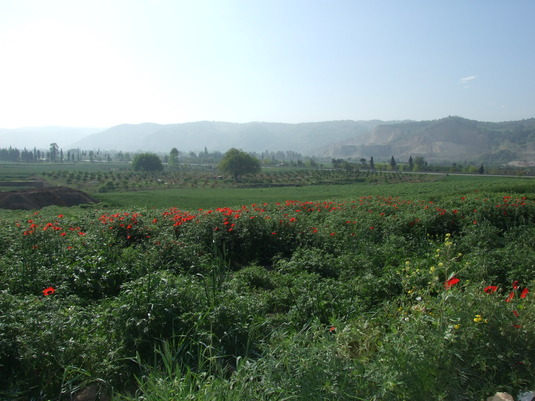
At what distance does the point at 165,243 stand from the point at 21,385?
3364 mm

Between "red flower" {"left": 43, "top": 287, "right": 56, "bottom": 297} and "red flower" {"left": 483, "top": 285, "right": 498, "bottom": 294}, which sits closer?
"red flower" {"left": 483, "top": 285, "right": 498, "bottom": 294}

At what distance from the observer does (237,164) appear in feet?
267

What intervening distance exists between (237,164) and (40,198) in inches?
2058

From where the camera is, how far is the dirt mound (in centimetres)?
2802

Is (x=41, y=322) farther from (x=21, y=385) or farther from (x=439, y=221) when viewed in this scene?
(x=439, y=221)

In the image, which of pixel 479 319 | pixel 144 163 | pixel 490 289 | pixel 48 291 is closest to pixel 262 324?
pixel 479 319

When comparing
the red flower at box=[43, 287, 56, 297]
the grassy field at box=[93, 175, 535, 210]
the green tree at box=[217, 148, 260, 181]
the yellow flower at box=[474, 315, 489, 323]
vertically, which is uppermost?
the green tree at box=[217, 148, 260, 181]

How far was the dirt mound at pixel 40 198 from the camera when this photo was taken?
28.0 m

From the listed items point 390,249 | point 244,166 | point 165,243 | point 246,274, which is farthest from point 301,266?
point 244,166

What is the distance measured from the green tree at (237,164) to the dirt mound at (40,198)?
46960 millimetres

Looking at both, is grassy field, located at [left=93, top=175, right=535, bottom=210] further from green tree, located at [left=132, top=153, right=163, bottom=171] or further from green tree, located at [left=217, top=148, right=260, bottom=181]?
green tree, located at [left=132, top=153, right=163, bottom=171]

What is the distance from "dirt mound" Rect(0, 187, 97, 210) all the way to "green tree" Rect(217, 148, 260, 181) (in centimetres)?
4696

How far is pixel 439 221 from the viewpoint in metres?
8.62

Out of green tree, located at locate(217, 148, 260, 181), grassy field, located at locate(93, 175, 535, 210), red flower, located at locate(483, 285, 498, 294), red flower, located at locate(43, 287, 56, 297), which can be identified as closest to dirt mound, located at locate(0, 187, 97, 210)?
grassy field, located at locate(93, 175, 535, 210)
